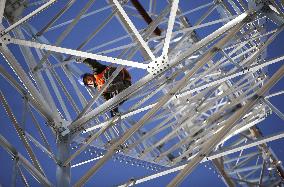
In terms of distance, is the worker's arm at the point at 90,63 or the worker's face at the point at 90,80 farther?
the worker's arm at the point at 90,63

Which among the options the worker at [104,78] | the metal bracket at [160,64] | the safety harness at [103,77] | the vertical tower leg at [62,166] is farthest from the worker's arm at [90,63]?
the metal bracket at [160,64]

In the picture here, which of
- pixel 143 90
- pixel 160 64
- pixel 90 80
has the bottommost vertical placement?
pixel 160 64

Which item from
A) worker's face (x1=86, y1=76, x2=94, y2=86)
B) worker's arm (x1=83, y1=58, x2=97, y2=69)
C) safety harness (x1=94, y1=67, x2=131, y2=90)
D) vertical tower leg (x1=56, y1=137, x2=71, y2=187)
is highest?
worker's arm (x1=83, y1=58, x2=97, y2=69)

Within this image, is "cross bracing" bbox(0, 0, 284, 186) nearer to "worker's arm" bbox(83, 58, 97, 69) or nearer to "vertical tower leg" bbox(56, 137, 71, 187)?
"vertical tower leg" bbox(56, 137, 71, 187)

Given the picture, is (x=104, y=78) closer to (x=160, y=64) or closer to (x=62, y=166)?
(x=62, y=166)

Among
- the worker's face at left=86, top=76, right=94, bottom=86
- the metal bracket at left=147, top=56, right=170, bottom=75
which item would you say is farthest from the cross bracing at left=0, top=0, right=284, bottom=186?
the worker's face at left=86, top=76, right=94, bottom=86

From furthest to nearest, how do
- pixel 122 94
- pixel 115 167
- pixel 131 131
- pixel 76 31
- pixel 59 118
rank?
pixel 115 167
pixel 76 31
pixel 59 118
pixel 122 94
pixel 131 131

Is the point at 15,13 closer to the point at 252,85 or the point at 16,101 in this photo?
the point at 252,85

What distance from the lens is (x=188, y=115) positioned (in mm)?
11461

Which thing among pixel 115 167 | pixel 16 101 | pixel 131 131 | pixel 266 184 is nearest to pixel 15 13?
pixel 131 131

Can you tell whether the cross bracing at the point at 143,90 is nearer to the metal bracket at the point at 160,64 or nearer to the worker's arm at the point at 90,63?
the metal bracket at the point at 160,64

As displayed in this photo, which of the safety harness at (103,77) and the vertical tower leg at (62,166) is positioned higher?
the safety harness at (103,77)

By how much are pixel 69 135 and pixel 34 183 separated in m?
22.1

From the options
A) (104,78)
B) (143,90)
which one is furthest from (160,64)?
(104,78)
